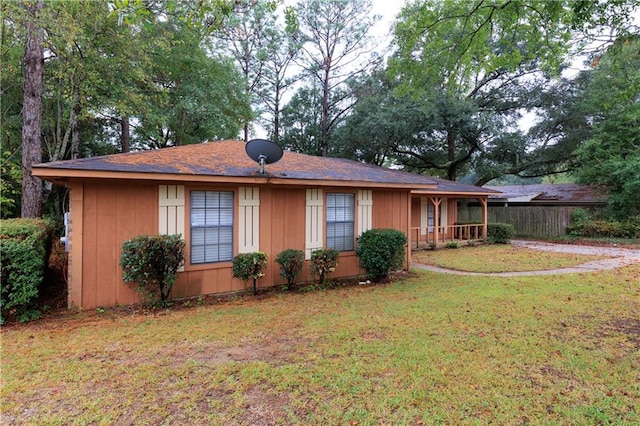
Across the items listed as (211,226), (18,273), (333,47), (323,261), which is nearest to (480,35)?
(323,261)

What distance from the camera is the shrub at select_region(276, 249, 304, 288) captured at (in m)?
6.45

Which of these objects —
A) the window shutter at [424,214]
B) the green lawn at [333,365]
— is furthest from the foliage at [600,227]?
the green lawn at [333,365]

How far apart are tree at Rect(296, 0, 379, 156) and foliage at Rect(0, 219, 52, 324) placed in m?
19.4

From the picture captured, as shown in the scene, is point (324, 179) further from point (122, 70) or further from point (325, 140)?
point (325, 140)

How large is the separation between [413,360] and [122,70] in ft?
37.6

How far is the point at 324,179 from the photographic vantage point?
6836 millimetres

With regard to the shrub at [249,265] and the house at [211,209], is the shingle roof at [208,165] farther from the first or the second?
the shrub at [249,265]

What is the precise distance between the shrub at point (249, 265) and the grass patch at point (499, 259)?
226 inches

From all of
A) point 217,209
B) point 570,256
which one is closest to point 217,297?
point 217,209

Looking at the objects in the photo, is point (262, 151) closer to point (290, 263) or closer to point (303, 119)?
point (290, 263)

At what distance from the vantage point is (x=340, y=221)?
7574mm

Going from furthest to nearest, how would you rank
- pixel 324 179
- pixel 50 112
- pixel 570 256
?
1. pixel 50 112
2. pixel 570 256
3. pixel 324 179

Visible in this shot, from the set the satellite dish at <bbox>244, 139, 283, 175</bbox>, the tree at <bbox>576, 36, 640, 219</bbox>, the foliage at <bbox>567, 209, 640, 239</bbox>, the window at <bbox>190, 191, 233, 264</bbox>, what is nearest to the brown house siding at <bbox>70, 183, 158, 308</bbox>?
the window at <bbox>190, 191, 233, 264</bbox>

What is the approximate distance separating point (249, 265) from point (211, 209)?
1.26 m
